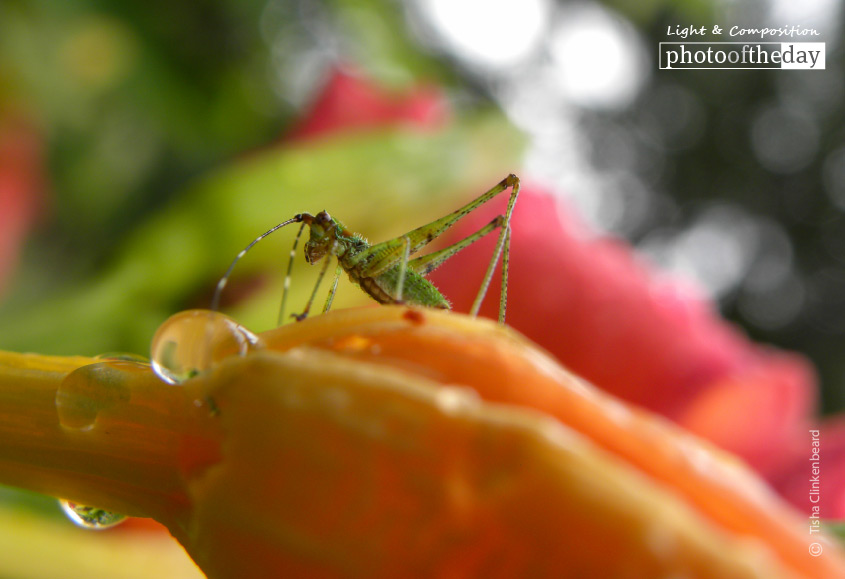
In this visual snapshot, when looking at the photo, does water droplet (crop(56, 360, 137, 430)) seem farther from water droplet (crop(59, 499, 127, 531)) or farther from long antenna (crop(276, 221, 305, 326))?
long antenna (crop(276, 221, 305, 326))

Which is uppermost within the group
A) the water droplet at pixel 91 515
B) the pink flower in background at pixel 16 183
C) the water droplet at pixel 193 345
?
the pink flower in background at pixel 16 183

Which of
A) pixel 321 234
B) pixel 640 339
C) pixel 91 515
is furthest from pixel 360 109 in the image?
pixel 91 515

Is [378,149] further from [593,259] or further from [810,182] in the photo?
[810,182]

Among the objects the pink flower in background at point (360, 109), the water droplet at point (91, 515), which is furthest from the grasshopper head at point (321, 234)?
the water droplet at point (91, 515)

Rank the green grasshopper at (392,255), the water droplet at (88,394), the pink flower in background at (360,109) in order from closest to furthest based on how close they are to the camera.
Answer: the water droplet at (88,394)
the green grasshopper at (392,255)
the pink flower in background at (360,109)

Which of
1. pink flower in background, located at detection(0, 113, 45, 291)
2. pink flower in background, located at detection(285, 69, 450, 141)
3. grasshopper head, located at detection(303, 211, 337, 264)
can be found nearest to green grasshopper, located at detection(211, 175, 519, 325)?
grasshopper head, located at detection(303, 211, 337, 264)

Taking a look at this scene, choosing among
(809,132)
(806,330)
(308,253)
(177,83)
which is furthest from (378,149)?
(809,132)

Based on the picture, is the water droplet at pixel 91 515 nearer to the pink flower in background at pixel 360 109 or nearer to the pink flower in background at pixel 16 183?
the pink flower in background at pixel 360 109
